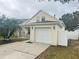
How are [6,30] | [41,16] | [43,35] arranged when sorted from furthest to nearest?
[6,30] → [41,16] → [43,35]

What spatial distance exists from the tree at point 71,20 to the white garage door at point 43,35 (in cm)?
2577

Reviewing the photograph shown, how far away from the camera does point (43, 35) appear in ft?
66.2

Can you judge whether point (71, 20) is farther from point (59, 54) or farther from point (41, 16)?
point (59, 54)

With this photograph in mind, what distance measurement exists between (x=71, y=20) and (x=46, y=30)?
29.9 meters

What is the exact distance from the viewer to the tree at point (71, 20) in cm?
4550

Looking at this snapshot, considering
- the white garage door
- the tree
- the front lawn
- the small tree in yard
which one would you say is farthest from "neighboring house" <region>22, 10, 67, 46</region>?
the tree

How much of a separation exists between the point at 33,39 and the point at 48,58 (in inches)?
406

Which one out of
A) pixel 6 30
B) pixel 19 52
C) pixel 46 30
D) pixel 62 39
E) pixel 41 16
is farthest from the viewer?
pixel 6 30

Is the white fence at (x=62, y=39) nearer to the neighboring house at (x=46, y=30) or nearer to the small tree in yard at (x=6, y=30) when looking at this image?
the neighboring house at (x=46, y=30)

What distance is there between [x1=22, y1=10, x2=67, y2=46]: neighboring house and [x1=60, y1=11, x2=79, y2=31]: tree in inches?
967

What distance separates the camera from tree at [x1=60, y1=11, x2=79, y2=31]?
45.5m

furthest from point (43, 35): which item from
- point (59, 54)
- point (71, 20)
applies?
point (71, 20)

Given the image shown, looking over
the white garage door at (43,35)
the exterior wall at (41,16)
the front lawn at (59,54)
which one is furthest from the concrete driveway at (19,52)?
the exterior wall at (41,16)

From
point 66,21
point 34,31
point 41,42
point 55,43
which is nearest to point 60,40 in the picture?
point 55,43
